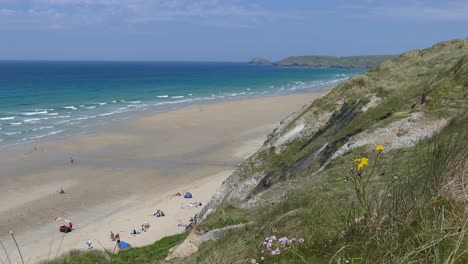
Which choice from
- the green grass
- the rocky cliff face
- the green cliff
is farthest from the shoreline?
the green grass

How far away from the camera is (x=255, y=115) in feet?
190

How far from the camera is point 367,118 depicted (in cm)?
1520

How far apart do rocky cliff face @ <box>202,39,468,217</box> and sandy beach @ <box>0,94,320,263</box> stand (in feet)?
22.4

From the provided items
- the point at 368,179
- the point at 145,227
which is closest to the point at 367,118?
the point at 368,179

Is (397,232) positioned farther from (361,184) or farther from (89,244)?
(89,244)

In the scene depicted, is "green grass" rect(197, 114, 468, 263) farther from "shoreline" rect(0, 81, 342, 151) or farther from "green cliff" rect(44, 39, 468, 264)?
"shoreline" rect(0, 81, 342, 151)

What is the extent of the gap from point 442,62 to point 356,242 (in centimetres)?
1741

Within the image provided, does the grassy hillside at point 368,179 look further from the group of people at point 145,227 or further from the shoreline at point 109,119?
the shoreline at point 109,119

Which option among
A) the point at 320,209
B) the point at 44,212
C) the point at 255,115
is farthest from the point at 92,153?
the point at 320,209

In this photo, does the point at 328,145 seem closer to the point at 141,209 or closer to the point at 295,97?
the point at 141,209

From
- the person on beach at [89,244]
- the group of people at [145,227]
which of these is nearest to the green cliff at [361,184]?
the person on beach at [89,244]

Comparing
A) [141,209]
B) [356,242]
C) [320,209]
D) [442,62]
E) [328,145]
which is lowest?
[141,209]

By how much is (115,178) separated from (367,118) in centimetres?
1932

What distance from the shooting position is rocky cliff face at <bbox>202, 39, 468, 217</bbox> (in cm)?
1288
